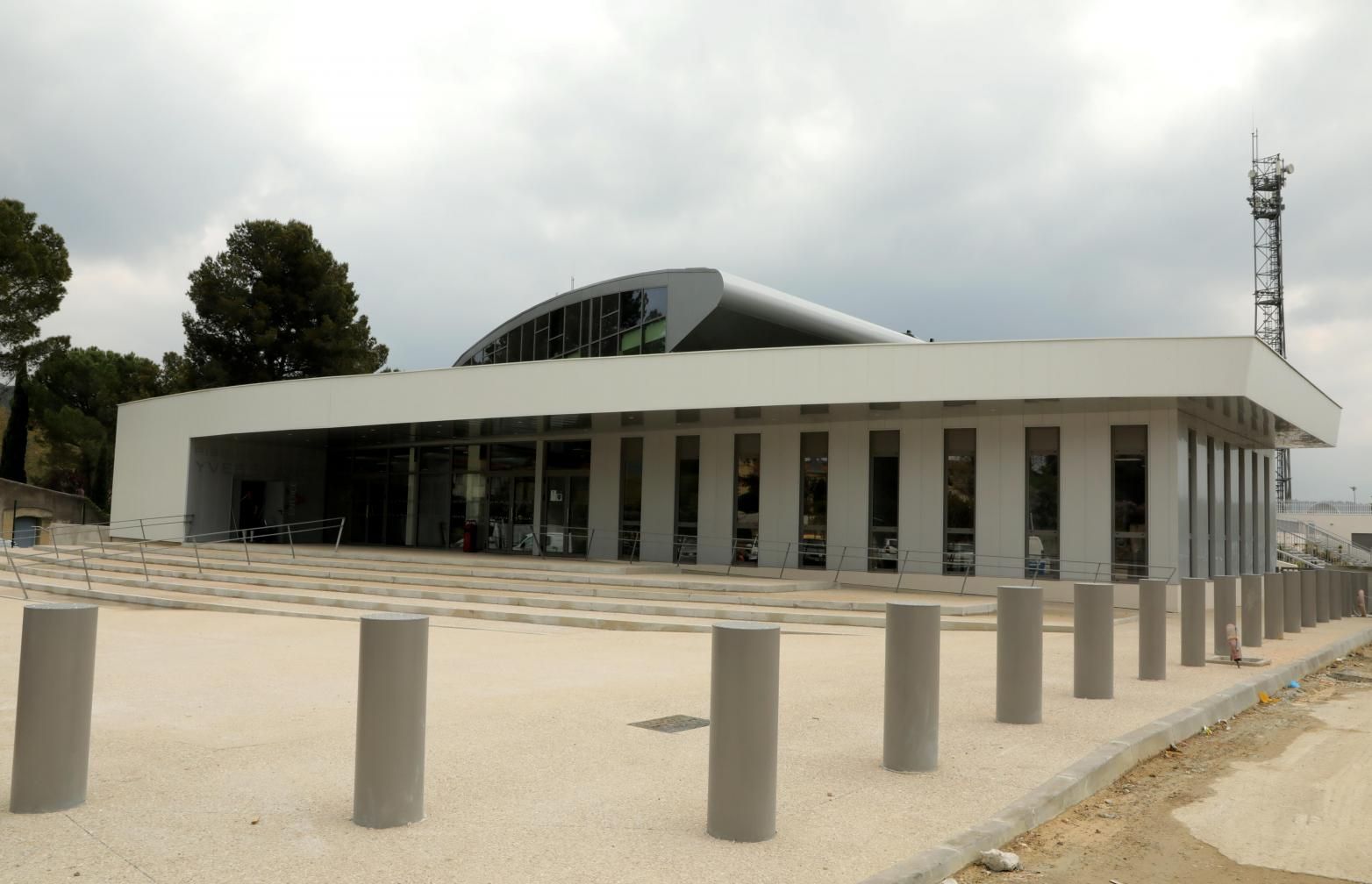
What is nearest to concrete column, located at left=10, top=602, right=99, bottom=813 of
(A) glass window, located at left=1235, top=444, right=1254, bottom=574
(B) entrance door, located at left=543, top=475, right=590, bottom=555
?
(B) entrance door, located at left=543, top=475, right=590, bottom=555

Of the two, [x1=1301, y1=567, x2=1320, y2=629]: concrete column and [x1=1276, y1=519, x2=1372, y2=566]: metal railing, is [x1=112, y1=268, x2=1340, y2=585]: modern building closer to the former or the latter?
[x1=1301, y1=567, x2=1320, y2=629]: concrete column

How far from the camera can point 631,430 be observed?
25.4 meters

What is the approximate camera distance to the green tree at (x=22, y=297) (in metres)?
40.8

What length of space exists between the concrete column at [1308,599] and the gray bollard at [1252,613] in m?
4.00

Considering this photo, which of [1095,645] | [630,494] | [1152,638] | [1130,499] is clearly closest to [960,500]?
[1130,499]

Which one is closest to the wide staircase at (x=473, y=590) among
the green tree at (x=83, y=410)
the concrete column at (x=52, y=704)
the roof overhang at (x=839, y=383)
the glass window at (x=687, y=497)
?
the glass window at (x=687, y=497)

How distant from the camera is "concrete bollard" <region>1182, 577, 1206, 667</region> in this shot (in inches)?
425

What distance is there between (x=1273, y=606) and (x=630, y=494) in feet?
49.4

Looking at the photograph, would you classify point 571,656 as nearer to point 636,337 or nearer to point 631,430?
point 631,430

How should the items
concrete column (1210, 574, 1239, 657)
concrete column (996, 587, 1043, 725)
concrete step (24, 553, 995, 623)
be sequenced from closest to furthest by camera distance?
concrete column (996, 587, 1043, 725) → concrete column (1210, 574, 1239, 657) → concrete step (24, 553, 995, 623)

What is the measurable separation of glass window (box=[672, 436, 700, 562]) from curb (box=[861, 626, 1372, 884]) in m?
15.2

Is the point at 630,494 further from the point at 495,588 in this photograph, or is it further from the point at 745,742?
the point at 745,742

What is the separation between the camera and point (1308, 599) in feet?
52.7

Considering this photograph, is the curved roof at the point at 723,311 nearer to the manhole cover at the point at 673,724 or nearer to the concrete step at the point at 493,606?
the concrete step at the point at 493,606
